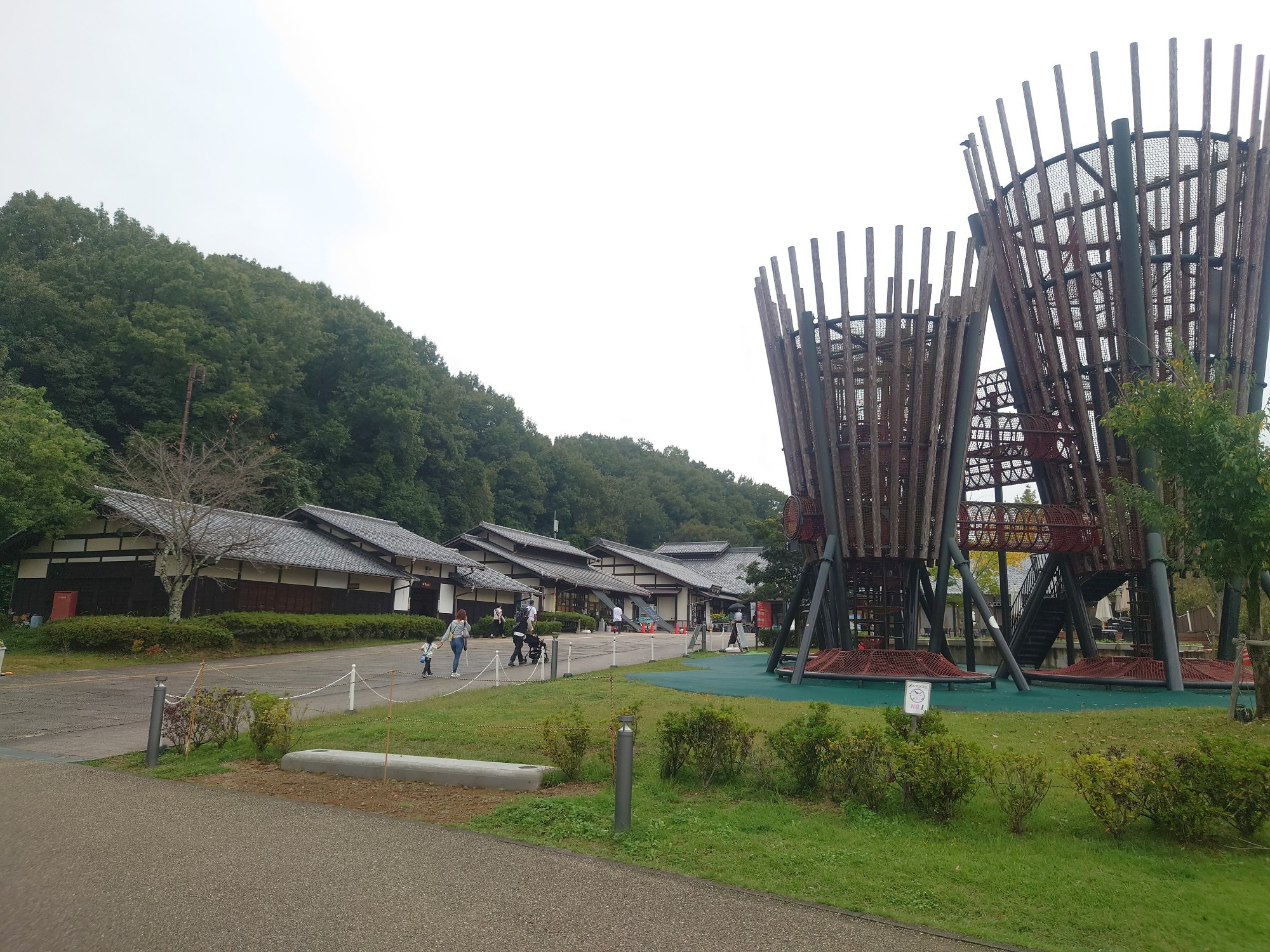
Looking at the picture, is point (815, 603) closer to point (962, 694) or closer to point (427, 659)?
point (962, 694)

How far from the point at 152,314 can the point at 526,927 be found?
140 ft

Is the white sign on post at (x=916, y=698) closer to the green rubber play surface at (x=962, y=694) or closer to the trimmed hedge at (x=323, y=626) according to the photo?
the green rubber play surface at (x=962, y=694)

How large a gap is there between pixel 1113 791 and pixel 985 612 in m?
12.2

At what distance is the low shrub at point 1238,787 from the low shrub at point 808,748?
2692mm

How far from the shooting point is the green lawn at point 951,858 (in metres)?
4.64

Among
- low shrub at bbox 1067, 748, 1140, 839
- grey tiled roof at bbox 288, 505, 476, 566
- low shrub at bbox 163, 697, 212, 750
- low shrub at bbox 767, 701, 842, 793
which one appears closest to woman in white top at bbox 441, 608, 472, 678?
low shrub at bbox 163, 697, 212, 750

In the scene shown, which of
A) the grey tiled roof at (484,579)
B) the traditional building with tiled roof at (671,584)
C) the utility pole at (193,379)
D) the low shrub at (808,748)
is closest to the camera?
the low shrub at (808,748)

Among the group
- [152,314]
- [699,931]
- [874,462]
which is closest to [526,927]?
[699,931]

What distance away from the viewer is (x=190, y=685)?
1656 cm

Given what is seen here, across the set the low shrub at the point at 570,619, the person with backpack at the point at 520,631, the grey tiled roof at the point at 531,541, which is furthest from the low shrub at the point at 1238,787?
the grey tiled roof at the point at 531,541

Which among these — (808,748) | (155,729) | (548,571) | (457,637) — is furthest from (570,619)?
(808,748)

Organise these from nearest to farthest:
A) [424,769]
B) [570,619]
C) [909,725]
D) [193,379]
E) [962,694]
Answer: [909,725], [424,769], [962,694], [193,379], [570,619]

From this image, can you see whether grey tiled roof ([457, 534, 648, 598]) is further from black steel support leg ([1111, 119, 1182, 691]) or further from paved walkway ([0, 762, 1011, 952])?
paved walkway ([0, 762, 1011, 952])

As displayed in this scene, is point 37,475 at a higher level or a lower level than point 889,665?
higher
